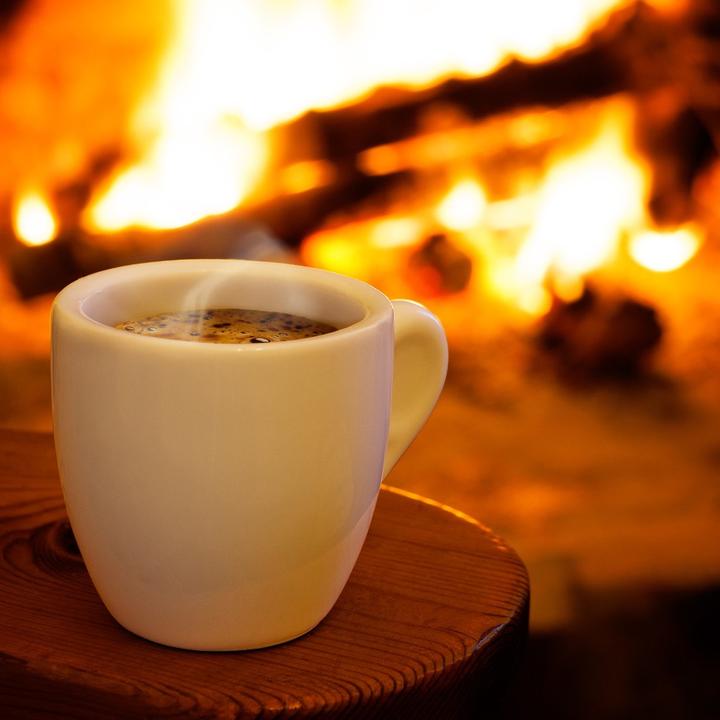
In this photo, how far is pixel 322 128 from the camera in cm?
127

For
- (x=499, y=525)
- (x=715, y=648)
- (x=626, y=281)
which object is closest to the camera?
(x=715, y=648)

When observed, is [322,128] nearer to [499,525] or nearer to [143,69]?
[143,69]

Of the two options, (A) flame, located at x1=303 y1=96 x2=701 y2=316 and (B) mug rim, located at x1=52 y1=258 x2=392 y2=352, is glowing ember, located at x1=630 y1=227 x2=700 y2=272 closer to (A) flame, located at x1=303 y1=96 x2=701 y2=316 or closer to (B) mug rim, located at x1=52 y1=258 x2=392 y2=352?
(A) flame, located at x1=303 y1=96 x2=701 y2=316

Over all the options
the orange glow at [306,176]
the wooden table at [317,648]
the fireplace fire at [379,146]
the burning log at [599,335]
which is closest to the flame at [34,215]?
the fireplace fire at [379,146]

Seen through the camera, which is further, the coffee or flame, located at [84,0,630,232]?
flame, located at [84,0,630,232]

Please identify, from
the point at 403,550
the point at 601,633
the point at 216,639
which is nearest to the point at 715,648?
the point at 601,633

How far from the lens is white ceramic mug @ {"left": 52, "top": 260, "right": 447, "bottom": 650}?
427mm

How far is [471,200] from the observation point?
131cm

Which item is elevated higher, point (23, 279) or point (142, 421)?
point (142, 421)

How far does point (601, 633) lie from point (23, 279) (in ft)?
2.26

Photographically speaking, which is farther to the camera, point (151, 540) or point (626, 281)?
point (626, 281)

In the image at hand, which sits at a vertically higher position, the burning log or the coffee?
the coffee

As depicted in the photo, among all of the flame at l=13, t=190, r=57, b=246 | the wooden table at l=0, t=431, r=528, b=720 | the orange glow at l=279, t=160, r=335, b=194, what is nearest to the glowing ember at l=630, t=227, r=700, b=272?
the orange glow at l=279, t=160, r=335, b=194

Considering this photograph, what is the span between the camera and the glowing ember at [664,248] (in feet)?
4.35
